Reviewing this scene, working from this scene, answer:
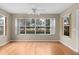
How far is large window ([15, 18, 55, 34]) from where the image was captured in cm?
877

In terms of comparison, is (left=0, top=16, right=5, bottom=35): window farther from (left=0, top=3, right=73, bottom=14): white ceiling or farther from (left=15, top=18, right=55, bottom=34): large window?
(left=15, top=18, right=55, bottom=34): large window

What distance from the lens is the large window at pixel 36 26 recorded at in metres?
8.77

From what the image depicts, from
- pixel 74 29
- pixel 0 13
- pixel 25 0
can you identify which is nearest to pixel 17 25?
pixel 0 13

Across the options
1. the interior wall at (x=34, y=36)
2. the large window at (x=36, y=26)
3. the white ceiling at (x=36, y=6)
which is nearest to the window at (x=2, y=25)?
the white ceiling at (x=36, y=6)

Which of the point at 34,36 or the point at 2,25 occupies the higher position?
the point at 2,25

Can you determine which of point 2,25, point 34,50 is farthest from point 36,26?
point 34,50

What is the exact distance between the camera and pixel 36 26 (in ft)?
28.8

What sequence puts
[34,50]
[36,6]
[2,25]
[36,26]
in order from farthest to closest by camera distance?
1. [36,26]
2. [2,25]
3. [36,6]
4. [34,50]

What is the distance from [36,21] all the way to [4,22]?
238 cm

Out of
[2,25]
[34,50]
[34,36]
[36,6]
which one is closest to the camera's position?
[34,50]

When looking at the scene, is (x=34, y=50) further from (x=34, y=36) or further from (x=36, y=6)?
(x=34, y=36)

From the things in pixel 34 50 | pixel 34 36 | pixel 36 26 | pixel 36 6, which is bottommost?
pixel 34 50
